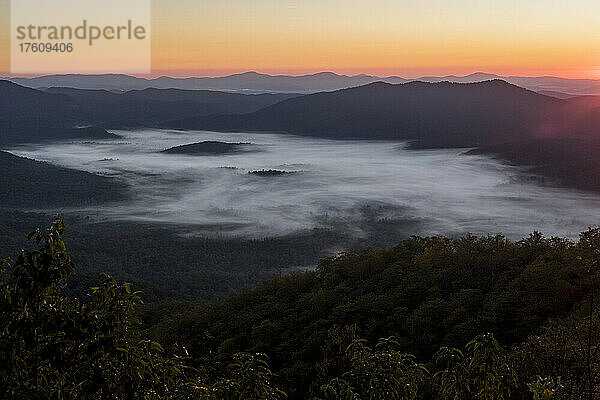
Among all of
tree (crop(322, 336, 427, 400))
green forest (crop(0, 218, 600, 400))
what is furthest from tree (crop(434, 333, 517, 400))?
tree (crop(322, 336, 427, 400))

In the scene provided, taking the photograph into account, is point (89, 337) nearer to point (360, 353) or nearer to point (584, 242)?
point (360, 353)

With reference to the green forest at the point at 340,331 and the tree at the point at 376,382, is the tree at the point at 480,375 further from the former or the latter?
the tree at the point at 376,382

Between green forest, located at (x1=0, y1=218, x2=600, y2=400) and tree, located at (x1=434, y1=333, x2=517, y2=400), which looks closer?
green forest, located at (x1=0, y1=218, x2=600, y2=400)

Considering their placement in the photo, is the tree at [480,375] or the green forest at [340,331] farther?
the tree at [480,375]

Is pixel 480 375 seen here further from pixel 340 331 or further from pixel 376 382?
pixel 340 331

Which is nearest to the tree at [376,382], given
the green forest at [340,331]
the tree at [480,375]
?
the green forest at [340,331]

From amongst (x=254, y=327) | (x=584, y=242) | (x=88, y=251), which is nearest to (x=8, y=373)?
(x=254, y=327)

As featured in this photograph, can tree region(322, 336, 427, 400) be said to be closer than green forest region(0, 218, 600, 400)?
No

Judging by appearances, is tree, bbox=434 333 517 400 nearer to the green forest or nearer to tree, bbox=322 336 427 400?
the green forest
